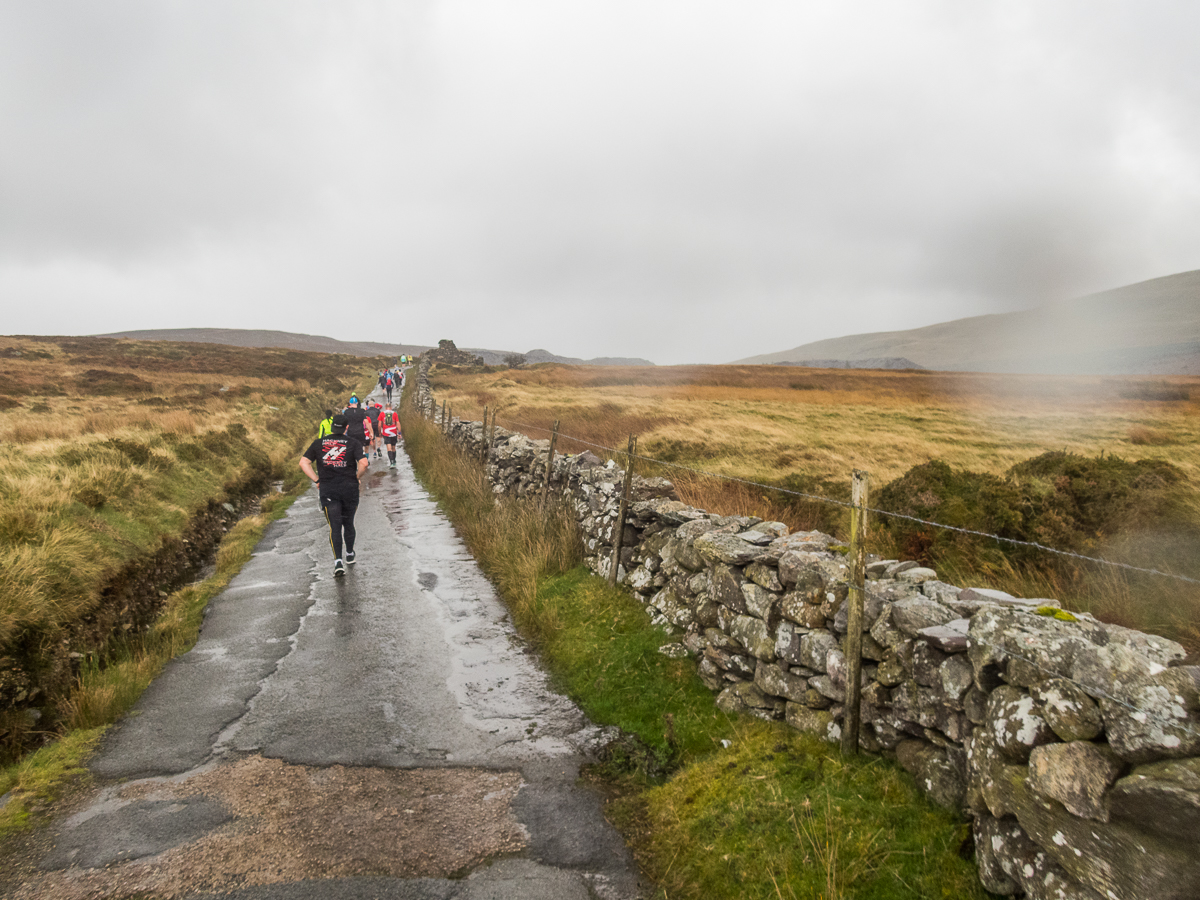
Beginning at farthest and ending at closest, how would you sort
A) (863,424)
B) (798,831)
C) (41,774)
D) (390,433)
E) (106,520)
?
1. (863,424)
2. (390,433)
3. (106,520)
4. (41,774)
5. (798,831)

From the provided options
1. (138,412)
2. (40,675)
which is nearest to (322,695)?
(40,675)

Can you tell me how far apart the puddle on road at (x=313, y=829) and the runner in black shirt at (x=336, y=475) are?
4849mm

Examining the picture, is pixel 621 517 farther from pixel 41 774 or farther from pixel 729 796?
pixel 41 774

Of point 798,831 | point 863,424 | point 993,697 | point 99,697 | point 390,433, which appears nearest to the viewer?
point 993,697

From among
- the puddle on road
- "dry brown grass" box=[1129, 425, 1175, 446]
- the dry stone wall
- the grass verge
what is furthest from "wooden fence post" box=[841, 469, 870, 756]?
"dry brown grass" box=[1129, 425, 1175, 446]

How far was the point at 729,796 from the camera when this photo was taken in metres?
4.08

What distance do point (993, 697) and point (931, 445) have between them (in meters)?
16.6

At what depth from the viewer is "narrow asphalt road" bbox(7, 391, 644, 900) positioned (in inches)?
143

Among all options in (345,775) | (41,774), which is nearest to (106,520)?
(41,774)

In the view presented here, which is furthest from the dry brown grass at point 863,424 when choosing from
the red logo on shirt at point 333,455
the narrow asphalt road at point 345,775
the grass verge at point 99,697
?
the grass verge at point 99,697

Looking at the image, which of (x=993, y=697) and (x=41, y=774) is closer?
(x=993, y=697)

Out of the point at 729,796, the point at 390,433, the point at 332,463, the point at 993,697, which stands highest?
the point at 332,463

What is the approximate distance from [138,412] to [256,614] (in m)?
20.0

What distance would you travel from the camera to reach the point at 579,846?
3.96 metres
